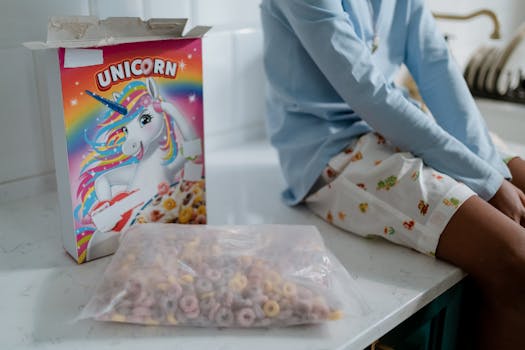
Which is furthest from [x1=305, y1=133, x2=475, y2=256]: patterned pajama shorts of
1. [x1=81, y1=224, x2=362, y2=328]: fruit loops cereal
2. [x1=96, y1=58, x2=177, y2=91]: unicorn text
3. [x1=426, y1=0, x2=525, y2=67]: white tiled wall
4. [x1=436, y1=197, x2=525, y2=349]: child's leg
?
[x1=426, y1=0, x2=525, y2=67]: white tiled wall

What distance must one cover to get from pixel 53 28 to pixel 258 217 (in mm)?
375

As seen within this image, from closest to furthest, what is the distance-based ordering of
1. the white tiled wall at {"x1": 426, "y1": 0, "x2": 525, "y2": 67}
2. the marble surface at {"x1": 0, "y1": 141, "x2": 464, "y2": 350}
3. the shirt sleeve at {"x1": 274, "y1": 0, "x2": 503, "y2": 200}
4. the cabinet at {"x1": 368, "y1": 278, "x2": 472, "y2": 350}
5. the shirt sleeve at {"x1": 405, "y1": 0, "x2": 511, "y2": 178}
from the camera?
the marble surface at {"x1": 0, "y1": 141, "x2": 464, "y2": 350} → the cabinet at {"x1": 368, "y1": 278, "x2": 472, "y2": 350} → the shirt sleeve at {"x1": 274, "y1": 0, "x2": 503, "y2": 200} → the shirt sleeve at {"x1": 405, "y1": 0, "x2": 511, "y2": 178} → the white tiled wall at {"x1": 426, "y1": 0, "x2": 525, "y2": 67}

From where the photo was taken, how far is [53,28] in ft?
1.86

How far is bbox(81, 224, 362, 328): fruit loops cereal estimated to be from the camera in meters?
0.53

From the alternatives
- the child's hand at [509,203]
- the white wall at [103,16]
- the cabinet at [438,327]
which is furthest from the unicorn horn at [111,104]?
the child's hand at [509,203]

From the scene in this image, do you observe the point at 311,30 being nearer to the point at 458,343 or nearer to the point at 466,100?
the point at 466,100

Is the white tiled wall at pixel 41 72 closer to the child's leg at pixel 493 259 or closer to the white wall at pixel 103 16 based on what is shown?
the white wall at pixel 103 16

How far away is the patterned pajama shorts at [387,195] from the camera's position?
0.69 metres

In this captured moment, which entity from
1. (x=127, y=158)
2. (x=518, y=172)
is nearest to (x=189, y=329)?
(x=127, y=158)

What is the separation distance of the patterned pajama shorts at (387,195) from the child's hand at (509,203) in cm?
7

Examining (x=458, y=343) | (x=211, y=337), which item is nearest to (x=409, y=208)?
(x=458, y=343)

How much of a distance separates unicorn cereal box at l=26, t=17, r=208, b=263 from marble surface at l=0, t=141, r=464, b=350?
0.17 ft

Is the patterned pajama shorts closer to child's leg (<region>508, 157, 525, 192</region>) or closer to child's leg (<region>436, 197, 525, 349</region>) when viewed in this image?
child's leg (<region>436, 197, 525, 349</region>)

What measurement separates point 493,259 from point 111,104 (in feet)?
1.53
